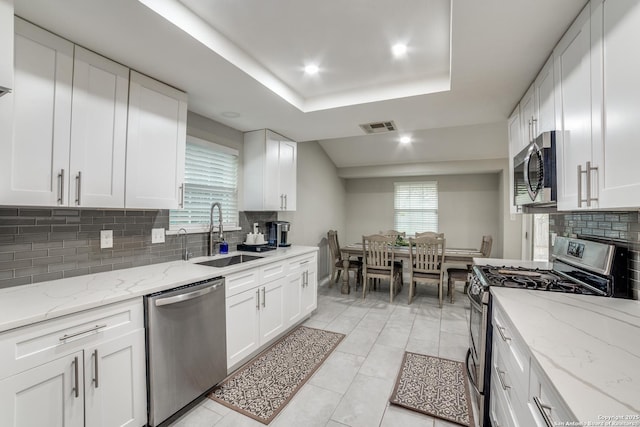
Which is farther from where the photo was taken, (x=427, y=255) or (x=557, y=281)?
(x=427, y=255)

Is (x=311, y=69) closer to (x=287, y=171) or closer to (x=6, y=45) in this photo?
(x=287, y=171)

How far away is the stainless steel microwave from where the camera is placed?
1.61 metres

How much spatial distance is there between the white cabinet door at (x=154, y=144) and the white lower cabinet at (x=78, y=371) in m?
0.82

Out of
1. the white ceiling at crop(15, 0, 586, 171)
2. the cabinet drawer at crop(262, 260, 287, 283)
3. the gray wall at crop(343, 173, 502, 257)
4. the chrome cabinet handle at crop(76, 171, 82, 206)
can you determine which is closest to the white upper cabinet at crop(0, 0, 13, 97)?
the white ceiling at crop(15, 0, 586, 171)

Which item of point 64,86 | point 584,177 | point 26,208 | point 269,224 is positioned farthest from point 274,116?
point 584,177

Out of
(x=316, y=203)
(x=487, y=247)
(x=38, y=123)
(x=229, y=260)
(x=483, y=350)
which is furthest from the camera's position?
(x=316, y=203)

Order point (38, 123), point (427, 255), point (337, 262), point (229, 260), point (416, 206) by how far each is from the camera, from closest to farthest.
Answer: point (38, 123) → point (229, 260) → point (427, 255) → point (337, 262) → point (416, 206)

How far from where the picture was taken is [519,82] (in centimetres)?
213

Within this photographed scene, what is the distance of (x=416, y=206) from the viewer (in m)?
6.05

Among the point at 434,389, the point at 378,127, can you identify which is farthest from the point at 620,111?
the point at 378,127

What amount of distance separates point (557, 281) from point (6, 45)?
316 cm

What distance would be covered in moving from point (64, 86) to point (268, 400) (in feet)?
7.69

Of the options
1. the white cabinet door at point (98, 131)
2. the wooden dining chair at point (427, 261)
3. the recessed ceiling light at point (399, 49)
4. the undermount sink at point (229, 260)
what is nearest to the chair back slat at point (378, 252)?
the wooden dining chair at point (427, 261)

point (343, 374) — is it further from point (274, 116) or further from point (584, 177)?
point (274, 116)
